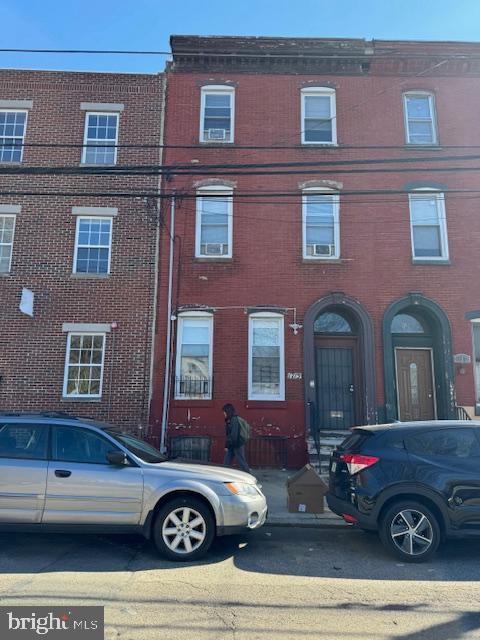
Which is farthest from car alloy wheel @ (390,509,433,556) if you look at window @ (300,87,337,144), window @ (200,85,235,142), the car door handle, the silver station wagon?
Result: window @ (200,85,235,142)

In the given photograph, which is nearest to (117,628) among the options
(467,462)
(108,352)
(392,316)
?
(467,462)

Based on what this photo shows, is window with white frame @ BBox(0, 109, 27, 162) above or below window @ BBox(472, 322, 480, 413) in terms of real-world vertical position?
above

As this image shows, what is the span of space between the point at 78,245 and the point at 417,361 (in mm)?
9461

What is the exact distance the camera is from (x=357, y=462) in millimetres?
5910

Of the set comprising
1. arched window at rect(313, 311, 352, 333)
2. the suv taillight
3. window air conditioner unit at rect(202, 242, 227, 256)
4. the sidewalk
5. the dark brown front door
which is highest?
window air conditioner unit at rect(202, 242, 227, 256)

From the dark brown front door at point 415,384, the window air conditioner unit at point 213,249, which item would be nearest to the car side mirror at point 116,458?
the window air conditioner unit at point 213,249

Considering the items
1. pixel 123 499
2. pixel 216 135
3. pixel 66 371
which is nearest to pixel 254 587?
pixel 123 499

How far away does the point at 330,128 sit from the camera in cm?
1320

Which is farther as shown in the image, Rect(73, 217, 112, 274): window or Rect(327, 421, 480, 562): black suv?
Rect(73, 217, 112, 274): window

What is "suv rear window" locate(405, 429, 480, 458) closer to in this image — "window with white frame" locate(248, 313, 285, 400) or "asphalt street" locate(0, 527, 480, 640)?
"asphalt street" locate(0, 527, 480, 640)

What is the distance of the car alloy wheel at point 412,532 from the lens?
216 inches

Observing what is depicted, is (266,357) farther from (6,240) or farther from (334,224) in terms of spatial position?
(6,240)

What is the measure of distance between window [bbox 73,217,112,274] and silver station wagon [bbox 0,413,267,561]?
7274 mm

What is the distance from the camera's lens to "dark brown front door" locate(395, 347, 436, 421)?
1192 cm
